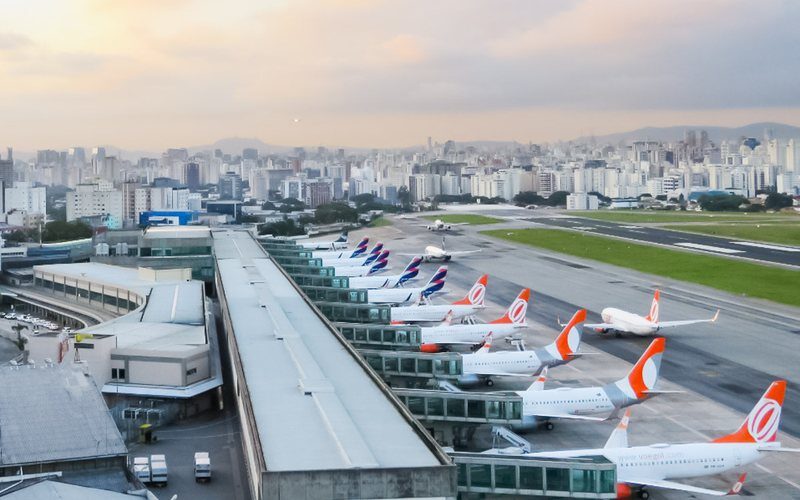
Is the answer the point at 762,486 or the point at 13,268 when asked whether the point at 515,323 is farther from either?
the point at 13,268

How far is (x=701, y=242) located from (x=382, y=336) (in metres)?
95.7

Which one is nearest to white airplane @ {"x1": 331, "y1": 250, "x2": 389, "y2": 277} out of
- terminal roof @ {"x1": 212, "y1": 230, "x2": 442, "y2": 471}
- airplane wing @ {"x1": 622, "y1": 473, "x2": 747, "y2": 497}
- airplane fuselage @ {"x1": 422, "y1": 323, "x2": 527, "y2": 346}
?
airplane fuselage @ {"x1": 422, "y1": 323, "x2": 527, "y2": 346}

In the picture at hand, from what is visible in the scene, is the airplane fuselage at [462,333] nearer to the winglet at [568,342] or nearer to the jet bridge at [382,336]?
the jet bridge at [382,336]

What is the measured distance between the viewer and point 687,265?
112 meters

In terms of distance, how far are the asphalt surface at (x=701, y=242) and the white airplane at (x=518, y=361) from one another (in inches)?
2581

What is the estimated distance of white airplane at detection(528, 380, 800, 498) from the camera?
3591cm

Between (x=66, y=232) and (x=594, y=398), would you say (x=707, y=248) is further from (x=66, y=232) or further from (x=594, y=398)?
(x=66, y=232)

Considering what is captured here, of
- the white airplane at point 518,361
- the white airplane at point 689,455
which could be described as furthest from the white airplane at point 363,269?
the white airplane at point 689,455

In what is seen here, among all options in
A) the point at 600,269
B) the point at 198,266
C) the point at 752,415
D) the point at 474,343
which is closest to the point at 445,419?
the point at 752,415

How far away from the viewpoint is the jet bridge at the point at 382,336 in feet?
176

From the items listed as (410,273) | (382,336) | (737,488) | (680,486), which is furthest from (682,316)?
(680,486)

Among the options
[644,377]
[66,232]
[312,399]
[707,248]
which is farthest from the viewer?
[66,232]

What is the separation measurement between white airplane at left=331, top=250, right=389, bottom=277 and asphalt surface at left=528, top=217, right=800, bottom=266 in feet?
148

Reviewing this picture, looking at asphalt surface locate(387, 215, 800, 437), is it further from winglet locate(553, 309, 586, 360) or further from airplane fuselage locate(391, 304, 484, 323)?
airplane fuselage locate(391, 304, 484, 323)
